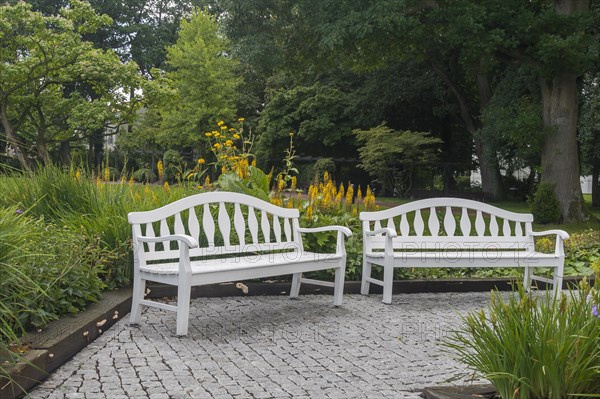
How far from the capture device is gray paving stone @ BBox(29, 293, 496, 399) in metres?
3.75

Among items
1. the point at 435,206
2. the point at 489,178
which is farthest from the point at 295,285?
the point at 489,178

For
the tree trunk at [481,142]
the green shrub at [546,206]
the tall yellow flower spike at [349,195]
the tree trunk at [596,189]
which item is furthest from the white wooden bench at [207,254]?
the tree trunk at [596,189]

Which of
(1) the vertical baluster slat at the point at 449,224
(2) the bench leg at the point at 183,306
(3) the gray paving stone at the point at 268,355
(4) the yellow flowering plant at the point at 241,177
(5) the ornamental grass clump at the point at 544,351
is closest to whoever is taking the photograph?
(5) the ornamental grass clump at the point at 544,351

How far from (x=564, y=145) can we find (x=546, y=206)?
1.68 m

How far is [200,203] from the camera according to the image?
19.1 feet

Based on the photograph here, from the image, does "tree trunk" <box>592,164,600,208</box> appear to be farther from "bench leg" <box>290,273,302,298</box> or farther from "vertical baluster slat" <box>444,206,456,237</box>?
"bench leg" <box>290,273,302,298</box>

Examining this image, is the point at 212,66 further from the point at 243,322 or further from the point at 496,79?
the point at 243,322

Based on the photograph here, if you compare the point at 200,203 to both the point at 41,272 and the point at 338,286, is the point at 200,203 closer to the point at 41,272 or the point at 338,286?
the point at 338,286

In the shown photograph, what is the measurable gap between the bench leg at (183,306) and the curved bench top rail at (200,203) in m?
0.75

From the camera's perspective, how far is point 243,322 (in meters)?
5.59

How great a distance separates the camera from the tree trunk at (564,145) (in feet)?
56.0

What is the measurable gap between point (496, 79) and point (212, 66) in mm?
13915

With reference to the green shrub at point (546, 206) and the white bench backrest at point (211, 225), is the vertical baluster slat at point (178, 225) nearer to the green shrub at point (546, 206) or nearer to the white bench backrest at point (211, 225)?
the white bench backrest at point (211, 225)

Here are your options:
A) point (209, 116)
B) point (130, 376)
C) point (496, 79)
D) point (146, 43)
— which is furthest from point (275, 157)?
point (130, 376)
